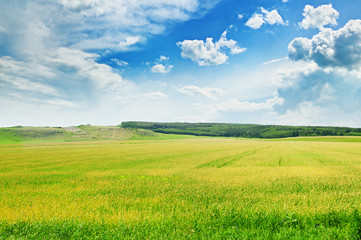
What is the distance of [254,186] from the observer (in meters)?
12.3

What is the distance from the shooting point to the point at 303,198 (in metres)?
9.67

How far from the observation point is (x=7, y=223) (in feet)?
23.6

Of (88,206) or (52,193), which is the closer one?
(88,206)

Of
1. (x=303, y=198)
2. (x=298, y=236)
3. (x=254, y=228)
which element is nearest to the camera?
(x=298, y=236)

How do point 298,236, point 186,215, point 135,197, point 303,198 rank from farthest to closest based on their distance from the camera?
1. point 135,197
2. point 303,198
3. point 186,215
4. point 298,236

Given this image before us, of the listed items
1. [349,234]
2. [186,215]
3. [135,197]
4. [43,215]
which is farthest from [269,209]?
[43,215]

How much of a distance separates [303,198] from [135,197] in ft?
25.3

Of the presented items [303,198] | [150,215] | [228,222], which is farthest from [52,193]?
[303,198]

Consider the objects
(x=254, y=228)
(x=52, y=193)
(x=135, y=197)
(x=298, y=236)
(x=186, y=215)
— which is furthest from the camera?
(x=52, y=193)

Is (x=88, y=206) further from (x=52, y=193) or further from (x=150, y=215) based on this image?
(x=52, y=193)

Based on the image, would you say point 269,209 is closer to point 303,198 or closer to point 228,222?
point 228,222

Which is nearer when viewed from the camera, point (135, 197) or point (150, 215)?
point (150, 215)

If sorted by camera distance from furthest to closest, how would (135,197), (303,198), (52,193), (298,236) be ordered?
(52,193) → (135,197) → (303,198) → (298,236)

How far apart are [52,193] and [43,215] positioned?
4.19m
